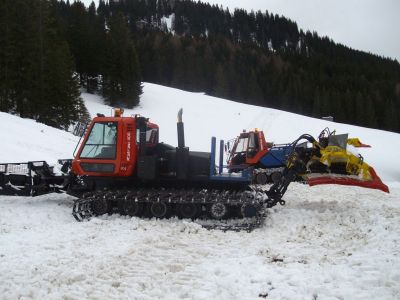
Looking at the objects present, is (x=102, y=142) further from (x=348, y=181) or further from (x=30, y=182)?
(x=348, y=181)

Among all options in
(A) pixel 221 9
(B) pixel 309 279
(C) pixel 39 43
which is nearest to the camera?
(B) pixel 309 279

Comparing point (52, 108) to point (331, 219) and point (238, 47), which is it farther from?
point (238, 47)

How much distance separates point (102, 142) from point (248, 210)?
14.7ft

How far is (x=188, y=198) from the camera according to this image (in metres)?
10.1

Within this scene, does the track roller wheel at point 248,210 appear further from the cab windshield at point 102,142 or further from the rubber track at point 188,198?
the cab windshield at point 102,142

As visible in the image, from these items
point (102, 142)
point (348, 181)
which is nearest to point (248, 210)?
point (348, 181)

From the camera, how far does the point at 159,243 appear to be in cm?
807

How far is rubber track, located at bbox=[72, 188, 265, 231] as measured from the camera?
979 cm

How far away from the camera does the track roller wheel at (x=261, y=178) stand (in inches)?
720

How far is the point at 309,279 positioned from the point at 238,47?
9909 centimetres

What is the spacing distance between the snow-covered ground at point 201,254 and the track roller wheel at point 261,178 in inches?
182

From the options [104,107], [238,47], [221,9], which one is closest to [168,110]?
[104,107]

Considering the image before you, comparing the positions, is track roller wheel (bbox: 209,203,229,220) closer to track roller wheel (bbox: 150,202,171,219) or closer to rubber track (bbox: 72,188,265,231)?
rubber track (bbox: 72,188,265,231)

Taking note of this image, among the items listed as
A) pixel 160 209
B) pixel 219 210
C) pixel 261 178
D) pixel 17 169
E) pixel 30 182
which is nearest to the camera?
pixel 219 210
